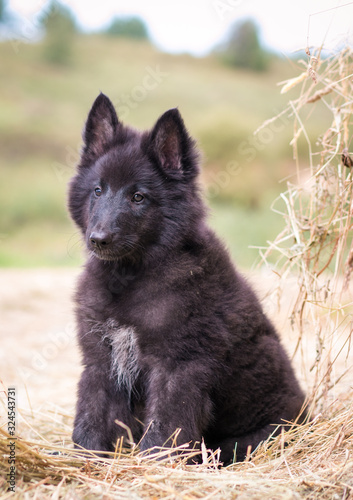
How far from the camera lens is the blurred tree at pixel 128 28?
16656mm

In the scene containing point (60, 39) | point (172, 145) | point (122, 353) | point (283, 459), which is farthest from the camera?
point (60, 39)

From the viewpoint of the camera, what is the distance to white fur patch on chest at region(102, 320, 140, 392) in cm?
330

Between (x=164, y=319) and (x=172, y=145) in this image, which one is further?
(x=172, y=145)

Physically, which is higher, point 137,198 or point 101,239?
point 137,198

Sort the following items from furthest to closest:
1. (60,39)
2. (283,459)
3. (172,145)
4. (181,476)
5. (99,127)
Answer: (60,39) < (99,127) < (172,145) < (283,459) < (181,476)

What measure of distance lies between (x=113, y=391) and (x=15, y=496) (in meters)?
1.10

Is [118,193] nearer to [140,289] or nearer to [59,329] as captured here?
[140,289]

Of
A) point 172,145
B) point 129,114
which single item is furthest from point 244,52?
point 172,145

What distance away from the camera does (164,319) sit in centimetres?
320

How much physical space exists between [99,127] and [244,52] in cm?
1353

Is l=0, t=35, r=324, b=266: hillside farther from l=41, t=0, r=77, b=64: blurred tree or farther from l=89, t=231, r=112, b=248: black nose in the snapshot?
l=89, t=231, r=112, b=248: black nose

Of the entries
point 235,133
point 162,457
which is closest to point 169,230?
point 162,457

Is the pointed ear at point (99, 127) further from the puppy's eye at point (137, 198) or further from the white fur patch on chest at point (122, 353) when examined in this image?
the white fur patch on chest at point (122, 353)

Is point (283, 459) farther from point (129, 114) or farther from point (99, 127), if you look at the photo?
point (129, 114)
